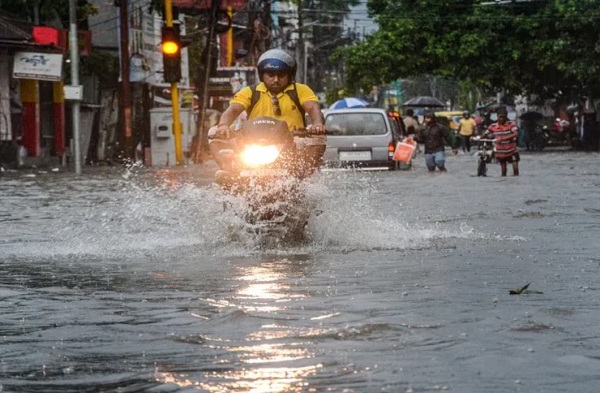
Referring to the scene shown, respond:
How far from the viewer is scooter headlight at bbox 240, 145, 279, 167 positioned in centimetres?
1088

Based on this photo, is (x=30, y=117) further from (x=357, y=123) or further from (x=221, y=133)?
(x=221, y=133)

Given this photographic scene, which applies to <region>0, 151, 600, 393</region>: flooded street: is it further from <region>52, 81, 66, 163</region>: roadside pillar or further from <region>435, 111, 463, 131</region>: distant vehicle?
<region>435, 111, 463, 131</region>: distant vehicle

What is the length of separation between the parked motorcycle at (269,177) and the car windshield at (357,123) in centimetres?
2067

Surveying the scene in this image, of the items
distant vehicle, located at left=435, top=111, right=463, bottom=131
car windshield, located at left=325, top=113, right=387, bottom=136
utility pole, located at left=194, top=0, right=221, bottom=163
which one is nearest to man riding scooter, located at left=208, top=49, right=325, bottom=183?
car windshield, located at left=325, top=113, right=387, bottom=136

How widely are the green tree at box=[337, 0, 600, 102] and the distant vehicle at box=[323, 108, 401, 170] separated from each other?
22.8m

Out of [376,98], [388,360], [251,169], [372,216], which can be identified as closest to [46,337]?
[388,360]

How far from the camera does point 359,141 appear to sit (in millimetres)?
31953

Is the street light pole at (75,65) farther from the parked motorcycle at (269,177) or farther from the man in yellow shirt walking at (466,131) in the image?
the man in yellow shirt walking at (466,131)

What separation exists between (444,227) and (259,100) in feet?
9.27

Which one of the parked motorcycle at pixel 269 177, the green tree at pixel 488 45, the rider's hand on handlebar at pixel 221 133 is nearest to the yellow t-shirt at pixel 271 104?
the parked motorcycle at pixel 269 177

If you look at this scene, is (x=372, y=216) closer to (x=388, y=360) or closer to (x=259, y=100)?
(x=259, y=100)

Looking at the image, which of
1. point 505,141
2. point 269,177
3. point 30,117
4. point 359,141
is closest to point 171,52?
point 359,141

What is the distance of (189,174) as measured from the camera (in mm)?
30641

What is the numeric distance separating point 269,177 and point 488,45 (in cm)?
4564
